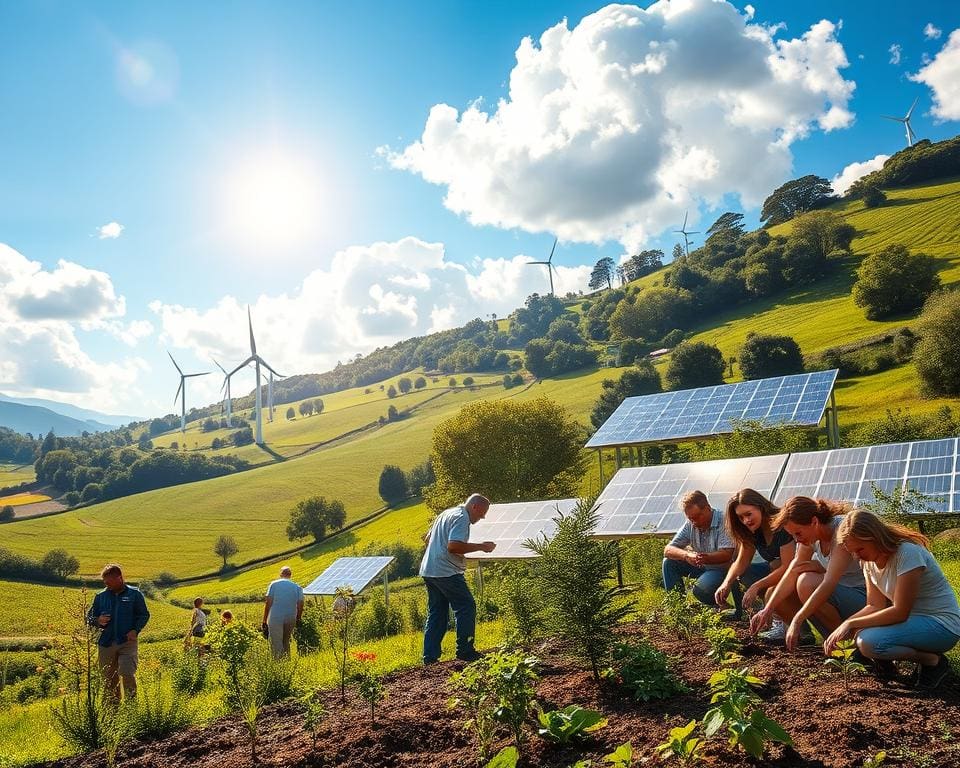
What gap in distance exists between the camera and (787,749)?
368 centimetres

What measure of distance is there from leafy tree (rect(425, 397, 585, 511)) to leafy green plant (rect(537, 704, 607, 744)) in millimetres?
46409

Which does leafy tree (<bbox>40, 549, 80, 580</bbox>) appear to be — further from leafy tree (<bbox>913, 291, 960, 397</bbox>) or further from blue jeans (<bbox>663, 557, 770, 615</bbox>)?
leafy tree (<bbox>913, 291, 960, 397</bbox>)

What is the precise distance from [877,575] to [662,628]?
9.31 feet

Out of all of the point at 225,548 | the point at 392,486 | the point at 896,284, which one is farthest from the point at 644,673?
the point at 392,486

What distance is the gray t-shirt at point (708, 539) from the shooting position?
770 cm

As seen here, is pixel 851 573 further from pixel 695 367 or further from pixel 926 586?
pixel 695 367

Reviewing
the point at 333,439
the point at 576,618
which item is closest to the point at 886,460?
the point at 576,618

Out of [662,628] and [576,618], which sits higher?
[576,618]

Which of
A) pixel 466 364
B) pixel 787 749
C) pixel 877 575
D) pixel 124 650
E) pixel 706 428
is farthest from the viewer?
pixel 466 364

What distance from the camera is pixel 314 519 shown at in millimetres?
76438

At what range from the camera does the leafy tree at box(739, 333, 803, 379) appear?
61.1 meters

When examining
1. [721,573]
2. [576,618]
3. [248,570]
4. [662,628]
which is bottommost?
[248,570]

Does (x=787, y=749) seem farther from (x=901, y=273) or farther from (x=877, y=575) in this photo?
(x=901, y=273)

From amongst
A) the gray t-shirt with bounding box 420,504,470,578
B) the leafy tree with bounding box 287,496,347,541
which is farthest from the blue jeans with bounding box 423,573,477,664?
the leafy tree with bounding box 287,496,347,541
